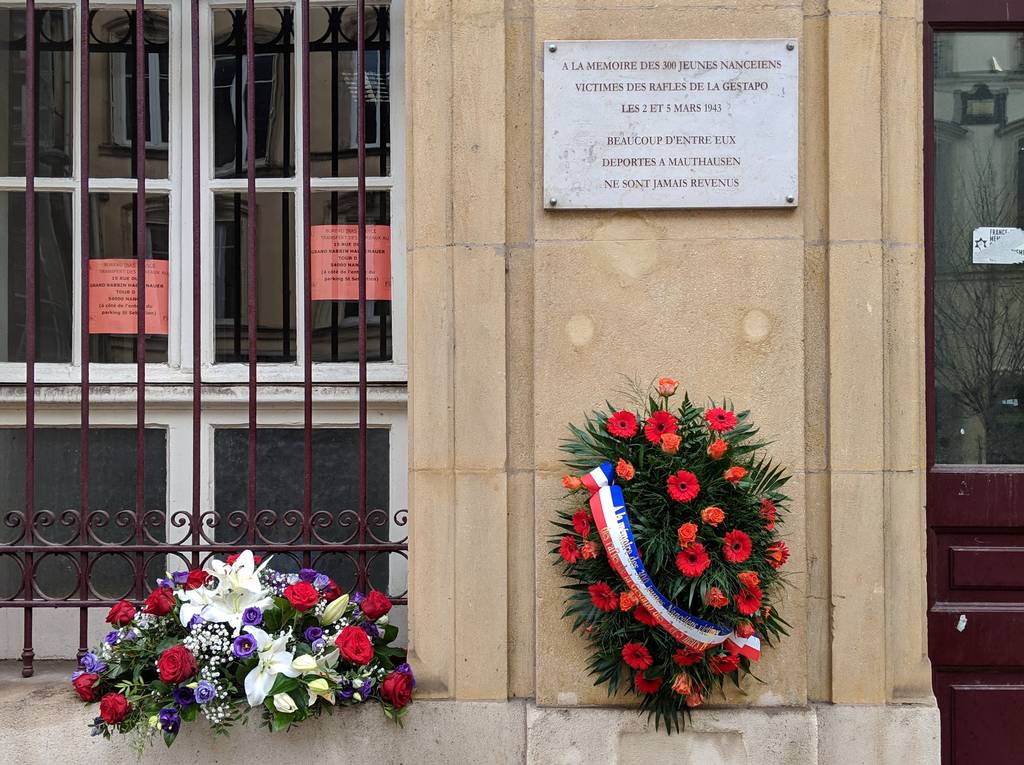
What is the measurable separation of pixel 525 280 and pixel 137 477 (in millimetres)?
1776

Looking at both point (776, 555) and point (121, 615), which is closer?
point (776, 555)

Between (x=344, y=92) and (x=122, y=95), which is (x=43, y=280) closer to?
(x=122, y=95)

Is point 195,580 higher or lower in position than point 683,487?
lower

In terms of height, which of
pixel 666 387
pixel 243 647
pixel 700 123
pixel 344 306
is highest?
pixel 700 123

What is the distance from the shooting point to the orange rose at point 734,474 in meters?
3.70

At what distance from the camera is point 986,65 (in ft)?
14.7

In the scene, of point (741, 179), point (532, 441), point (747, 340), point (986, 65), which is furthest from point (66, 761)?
point (986, 65)

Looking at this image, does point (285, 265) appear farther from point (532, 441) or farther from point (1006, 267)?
point (1006, 267)

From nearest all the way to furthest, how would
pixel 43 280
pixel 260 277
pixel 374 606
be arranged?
pixel 374 606, pixel 260 277, pixel 43 280

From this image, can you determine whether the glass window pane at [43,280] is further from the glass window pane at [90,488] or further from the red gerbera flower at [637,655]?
the red gerbera flower at [637,655]

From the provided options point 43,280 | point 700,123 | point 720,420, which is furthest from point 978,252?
point 43,280

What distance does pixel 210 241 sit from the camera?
4.84m

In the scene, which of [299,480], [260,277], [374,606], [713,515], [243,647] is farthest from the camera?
[260,277]

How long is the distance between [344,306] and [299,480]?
791mm
